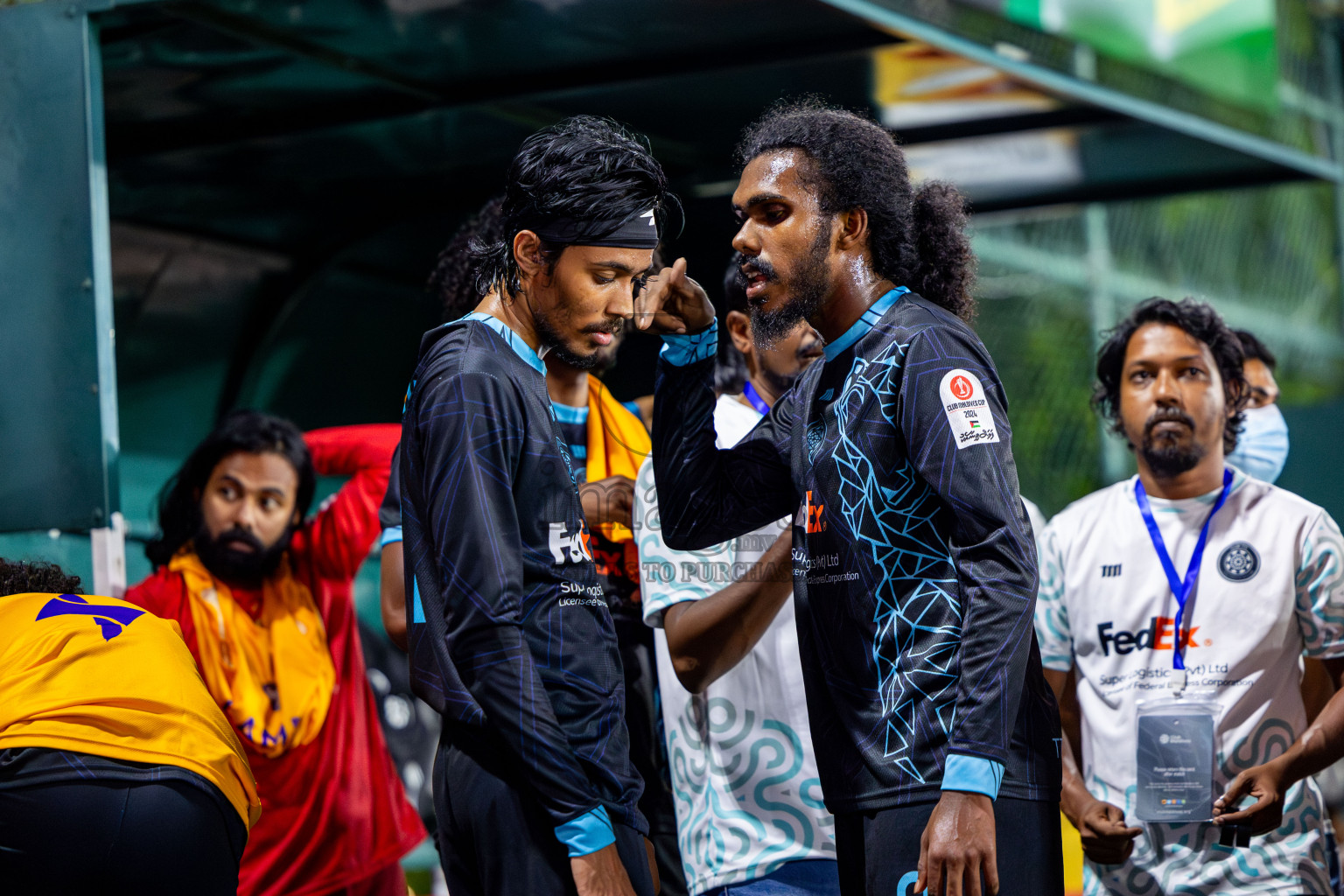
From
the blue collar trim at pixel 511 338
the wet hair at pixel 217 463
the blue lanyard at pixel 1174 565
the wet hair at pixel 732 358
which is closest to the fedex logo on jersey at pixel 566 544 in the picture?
the blue collar trim at pixel 511 338

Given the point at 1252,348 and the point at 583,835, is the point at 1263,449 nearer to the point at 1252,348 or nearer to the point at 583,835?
the point at 1252,348

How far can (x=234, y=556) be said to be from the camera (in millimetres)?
4676

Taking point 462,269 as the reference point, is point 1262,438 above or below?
below

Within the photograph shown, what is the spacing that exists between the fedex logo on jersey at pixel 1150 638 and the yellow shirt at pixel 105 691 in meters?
2.10

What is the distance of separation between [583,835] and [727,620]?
0.94m

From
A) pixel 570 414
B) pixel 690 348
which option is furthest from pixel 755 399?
pixel 690 348

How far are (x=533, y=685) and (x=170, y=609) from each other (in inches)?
100

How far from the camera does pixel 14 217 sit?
4.12 meters

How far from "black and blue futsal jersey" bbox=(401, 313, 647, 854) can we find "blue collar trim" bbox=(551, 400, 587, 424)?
112 cm

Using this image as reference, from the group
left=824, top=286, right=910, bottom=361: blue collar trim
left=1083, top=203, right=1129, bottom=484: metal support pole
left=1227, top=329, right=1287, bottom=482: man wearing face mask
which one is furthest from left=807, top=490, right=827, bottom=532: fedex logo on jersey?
left=1083, top=203, right=1129, bottom=484: metal support pole

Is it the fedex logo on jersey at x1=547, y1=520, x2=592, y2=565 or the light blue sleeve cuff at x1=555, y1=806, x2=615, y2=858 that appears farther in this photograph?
the fedex logo on jersey at x1=547, y1=520, x2=592, y2=565

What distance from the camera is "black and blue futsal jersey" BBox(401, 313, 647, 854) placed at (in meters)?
2.36

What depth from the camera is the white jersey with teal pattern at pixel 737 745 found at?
3.29 metres

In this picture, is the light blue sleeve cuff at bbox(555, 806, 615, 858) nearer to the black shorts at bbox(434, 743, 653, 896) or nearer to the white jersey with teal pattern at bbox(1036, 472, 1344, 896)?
the black shorts at bbox(434, 743, 653, 896)
